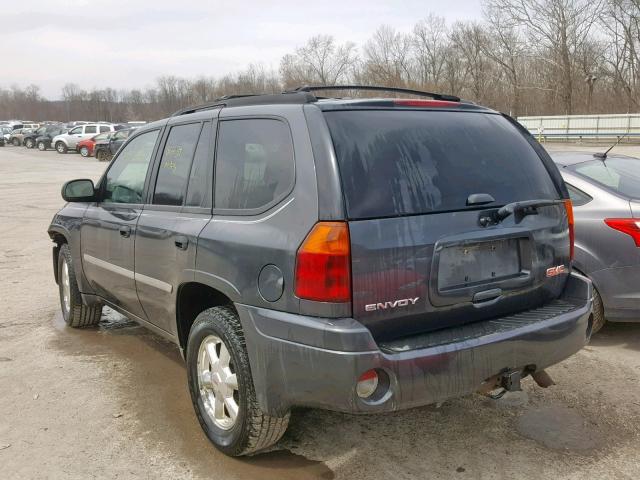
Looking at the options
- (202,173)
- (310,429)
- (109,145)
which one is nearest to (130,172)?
(202,173)

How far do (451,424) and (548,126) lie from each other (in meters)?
49.8

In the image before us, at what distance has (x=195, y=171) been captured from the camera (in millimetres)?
3500

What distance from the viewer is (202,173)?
3436 mm

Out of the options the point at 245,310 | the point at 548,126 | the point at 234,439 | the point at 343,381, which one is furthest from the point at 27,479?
the point at 548,126

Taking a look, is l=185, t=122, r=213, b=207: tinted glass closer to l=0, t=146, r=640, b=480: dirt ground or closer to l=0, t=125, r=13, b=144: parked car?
l=0, t=146, r=640, b=480: dirt ground

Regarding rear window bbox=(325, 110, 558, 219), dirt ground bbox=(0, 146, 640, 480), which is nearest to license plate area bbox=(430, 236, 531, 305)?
rear window bbox=(325, 110, 558, 219)

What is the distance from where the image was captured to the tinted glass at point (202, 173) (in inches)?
133

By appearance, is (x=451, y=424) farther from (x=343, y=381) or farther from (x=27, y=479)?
(x=27, y=479)

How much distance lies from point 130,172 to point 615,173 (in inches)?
157

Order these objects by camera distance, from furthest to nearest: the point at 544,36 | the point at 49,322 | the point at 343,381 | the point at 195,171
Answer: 1. the point at 544,36
2. the point at 49,322
3. the point at 195,171
4. the point at 343,381

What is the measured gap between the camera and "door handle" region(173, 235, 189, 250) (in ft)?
11.0

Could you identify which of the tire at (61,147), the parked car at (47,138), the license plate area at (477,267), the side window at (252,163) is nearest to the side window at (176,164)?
the side window at (252,163)

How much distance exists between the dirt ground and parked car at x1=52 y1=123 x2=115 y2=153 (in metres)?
37.2

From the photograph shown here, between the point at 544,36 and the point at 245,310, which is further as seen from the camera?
the point at 544,36
